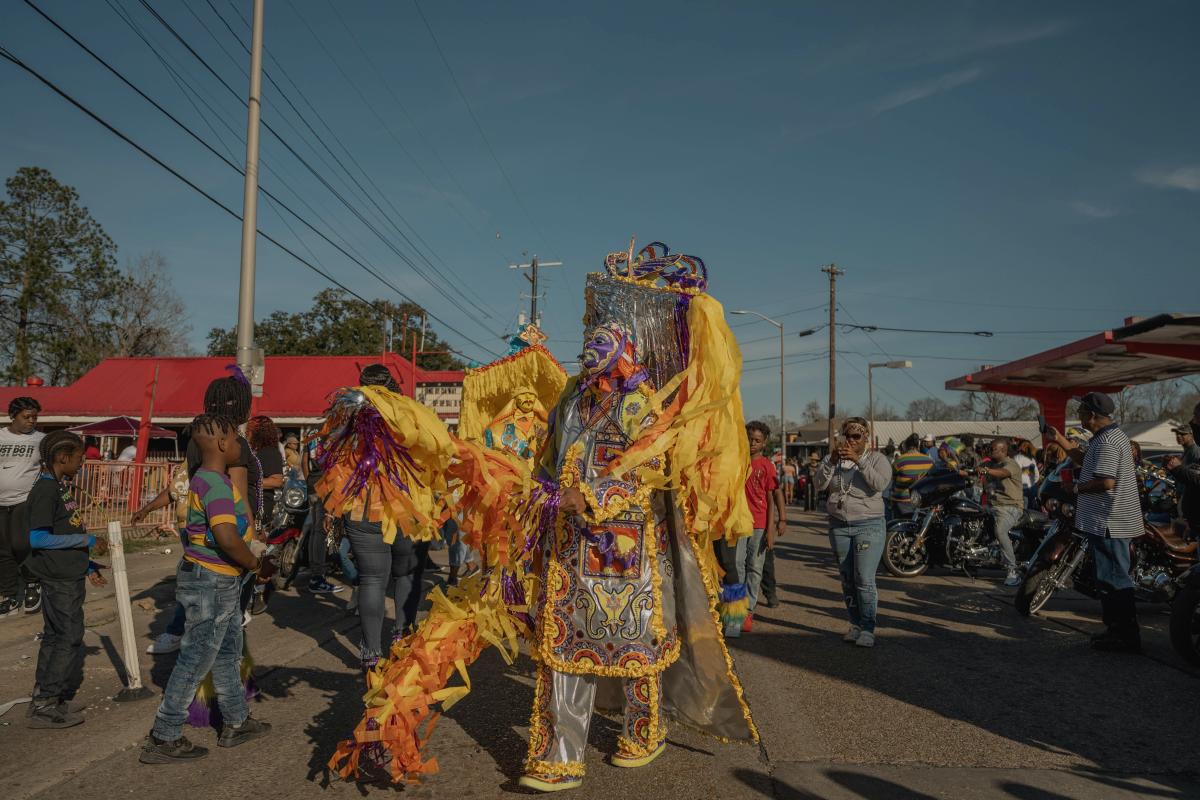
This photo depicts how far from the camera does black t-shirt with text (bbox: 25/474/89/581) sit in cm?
434

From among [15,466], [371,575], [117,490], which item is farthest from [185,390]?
[371,575]

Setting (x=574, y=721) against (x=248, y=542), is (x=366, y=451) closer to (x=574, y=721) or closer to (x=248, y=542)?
(x=248, y=542)

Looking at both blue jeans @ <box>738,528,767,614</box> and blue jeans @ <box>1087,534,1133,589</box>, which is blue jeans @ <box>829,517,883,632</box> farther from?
blue jeans @ <box>1087,534,1133,589</box>

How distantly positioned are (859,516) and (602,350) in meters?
3.48

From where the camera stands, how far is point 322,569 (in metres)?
8.57

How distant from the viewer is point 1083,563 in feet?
23.8

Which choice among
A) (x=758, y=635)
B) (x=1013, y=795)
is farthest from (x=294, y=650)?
(x=1013, y=795)

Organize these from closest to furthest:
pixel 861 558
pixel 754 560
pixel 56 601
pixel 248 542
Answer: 1. pixel 248 542
2. pixel 56 601
3. pixel 861 558
4. pixel 754 560

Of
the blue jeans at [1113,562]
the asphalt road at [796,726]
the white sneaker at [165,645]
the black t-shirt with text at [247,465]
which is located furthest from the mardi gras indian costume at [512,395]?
the blue jeans at [1113,562]

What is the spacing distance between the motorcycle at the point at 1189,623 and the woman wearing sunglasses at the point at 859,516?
2116 millimetres

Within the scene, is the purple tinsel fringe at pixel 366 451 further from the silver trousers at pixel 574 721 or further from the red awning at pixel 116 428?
the red awning at pixel 116 428

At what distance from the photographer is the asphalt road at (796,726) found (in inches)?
140

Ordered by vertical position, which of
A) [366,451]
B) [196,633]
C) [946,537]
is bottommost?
[946,537]

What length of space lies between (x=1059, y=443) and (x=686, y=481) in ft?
18.7
